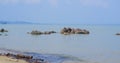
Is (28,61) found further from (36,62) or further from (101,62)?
(101,62)

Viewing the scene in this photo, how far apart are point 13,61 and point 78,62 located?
5.22 m

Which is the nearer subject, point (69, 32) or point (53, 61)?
point (53, 61)

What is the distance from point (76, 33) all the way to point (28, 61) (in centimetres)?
4282

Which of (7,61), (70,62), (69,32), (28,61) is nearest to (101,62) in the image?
(70,62)

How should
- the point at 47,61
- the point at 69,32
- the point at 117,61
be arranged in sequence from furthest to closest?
the point at 69,32, the point at 117,61, the point at 47,61

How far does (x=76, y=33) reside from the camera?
214 ft

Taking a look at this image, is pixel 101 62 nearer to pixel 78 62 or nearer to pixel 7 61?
pixel 78 62

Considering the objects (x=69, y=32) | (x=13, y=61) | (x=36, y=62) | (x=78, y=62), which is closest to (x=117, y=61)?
(x=78, y=62)

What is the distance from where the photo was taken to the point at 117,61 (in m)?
25.4

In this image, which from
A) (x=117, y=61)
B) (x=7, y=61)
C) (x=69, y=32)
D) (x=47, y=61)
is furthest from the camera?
(x=69, y=32)

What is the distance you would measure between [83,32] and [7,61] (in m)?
44.7

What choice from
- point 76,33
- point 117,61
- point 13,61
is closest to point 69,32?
point 76,33

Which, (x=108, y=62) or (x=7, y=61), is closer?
(x=7, y=61)

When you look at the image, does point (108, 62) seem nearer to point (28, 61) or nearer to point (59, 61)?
point (59, 61)
